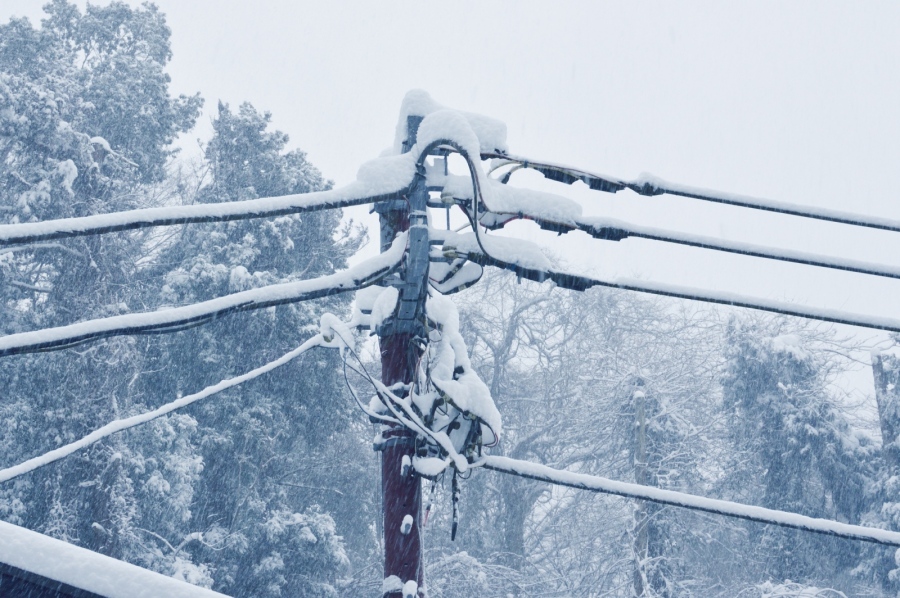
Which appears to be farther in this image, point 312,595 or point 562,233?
point 312,595

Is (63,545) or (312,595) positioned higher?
(63,545)

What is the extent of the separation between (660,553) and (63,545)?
55.5ft

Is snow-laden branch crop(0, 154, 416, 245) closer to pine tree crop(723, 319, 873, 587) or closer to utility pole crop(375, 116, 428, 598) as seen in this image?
utility pole crop(375, 116, 428, 598)

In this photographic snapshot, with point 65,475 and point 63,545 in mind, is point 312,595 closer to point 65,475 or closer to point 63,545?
point 65,475

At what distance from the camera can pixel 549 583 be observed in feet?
58.1

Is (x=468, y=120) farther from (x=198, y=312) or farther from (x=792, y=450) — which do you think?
(x=792, y=450)

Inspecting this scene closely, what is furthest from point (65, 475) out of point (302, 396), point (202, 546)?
point (302, 396)

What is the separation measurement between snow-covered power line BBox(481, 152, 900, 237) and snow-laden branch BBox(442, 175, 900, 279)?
202 mm

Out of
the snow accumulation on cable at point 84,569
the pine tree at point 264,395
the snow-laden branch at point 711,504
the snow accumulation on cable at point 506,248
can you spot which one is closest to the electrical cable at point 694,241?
the snow accumulation on cable at point 506,248

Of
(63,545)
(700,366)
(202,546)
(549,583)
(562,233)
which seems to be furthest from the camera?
(700,366)

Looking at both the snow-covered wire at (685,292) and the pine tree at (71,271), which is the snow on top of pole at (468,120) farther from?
the pine tree at (71,271)

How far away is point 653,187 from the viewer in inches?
145

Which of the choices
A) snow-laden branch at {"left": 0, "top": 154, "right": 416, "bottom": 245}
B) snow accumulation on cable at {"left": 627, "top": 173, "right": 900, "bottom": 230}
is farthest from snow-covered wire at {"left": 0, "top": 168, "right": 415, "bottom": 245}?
snow accumulation on cable at {"left": 627, "top": 173, "right": 900, "bottom": 230}

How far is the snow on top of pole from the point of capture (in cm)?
362
